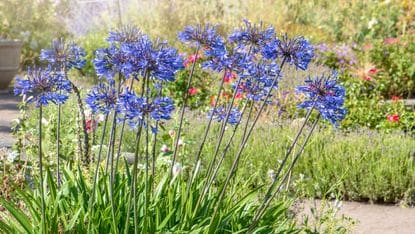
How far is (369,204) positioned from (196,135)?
1788 mm

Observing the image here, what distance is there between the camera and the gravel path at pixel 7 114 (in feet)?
26.9

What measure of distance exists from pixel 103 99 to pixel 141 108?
0.21 m

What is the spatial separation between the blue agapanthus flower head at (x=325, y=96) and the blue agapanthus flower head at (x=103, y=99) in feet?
2.44

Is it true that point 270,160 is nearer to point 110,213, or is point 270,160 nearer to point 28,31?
point 110,213

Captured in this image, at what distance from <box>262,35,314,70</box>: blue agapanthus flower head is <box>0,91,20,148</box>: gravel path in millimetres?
4812

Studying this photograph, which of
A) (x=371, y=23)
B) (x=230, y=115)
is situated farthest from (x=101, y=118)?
(x=371, y=23)

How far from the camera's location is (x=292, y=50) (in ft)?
10.9

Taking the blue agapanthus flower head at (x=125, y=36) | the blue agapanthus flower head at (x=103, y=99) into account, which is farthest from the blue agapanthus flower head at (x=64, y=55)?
the blue agapanthus flower head at (x=103, y=99)

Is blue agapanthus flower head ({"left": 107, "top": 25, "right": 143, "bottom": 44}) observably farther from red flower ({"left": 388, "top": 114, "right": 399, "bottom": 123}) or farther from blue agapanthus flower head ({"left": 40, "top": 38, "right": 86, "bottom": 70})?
red flower ({"left": 388, "top": 114, "right": 399, "bottom": 123})

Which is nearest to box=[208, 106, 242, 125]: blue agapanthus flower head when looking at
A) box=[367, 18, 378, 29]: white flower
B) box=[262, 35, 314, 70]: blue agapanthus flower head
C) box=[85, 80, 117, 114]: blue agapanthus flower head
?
box=[262, 35, 314, 70]: blue agapanthus flower head

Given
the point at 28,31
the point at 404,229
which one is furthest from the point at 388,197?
the point at 28,31

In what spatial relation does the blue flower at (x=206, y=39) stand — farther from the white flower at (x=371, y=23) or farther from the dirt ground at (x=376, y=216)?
the white flower at (x=371, y=23)

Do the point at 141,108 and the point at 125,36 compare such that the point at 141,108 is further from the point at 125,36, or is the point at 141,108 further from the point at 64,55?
the point at 64,55

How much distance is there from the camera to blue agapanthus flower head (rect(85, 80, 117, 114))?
3.00m
